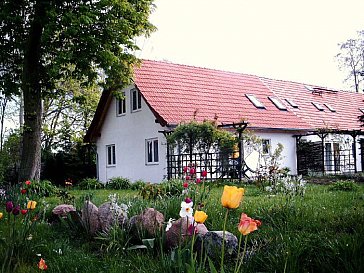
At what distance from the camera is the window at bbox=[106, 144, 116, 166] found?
24.2m

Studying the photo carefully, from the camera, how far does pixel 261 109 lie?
23.3m

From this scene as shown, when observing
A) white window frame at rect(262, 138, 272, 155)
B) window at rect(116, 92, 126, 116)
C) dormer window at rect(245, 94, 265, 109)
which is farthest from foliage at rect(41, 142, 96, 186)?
white window frame at rect(262, 138, 272, 155)

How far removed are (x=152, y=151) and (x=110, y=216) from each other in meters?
15.8

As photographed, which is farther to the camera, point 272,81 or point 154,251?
point 272,81

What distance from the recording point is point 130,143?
22.3 metres

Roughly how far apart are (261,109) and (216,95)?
8.04ft

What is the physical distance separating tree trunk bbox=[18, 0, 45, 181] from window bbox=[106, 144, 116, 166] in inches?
385

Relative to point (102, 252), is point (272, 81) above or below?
above

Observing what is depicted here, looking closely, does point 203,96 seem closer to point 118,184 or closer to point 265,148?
point 265,148

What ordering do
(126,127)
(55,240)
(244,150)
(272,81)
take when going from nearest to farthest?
(55,240) < (244,150) < (126,127) < (272,81)

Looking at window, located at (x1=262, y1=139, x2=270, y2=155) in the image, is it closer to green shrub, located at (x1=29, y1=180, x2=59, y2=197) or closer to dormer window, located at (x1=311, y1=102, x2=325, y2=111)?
dormer window, located at (x1=311, y1=102, x2=325, y2=111)

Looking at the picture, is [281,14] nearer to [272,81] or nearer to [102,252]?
[102,252]

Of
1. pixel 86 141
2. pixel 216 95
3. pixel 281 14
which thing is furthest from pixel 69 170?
pixel 281 14

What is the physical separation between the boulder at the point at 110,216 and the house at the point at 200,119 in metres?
13.3
